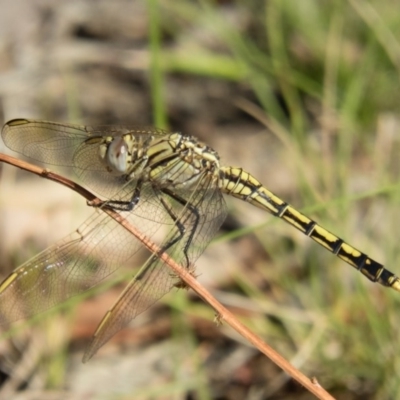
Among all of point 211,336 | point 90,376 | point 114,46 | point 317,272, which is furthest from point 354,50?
point 90,376

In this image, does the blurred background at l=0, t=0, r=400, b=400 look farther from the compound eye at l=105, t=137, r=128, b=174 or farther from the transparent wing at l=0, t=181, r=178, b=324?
the compound eye at l=105, t=137, r=128, b=174

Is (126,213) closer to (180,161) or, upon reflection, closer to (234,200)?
(180,161)

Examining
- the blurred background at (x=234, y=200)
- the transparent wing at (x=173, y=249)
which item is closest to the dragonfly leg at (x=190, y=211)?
the transparent wing at (x=173, y=249)

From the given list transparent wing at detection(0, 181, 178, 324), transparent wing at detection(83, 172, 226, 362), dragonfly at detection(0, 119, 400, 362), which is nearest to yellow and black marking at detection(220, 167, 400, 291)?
dragonfly at detection(0, 119, 400, 362)

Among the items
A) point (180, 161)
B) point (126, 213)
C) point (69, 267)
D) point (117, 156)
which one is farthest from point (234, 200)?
point (69, 267)

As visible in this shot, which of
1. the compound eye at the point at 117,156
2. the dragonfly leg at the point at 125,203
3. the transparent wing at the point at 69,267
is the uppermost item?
the compound eye at the point at 117,156

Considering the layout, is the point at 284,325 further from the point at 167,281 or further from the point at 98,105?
the point at 98,105

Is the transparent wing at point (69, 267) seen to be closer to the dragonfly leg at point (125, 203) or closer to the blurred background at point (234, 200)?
the dragonfly leg at point (125, 203)
